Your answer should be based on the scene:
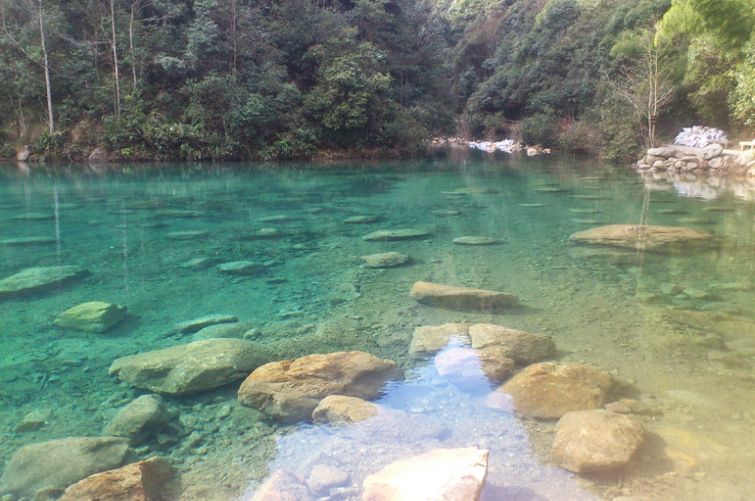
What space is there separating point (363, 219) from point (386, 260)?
333 centimetres

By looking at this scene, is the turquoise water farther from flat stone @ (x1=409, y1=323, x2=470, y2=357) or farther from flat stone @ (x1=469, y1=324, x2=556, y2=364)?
flat stone @ (x1=469, y1=324, x2=556, y2=364)

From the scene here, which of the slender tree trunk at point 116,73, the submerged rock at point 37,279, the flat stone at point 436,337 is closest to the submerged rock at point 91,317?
the submerged rock at point 37,279

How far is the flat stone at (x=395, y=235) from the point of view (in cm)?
808

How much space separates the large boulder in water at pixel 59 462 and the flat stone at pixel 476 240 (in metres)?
5.55

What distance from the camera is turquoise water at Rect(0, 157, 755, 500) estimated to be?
9.02ft

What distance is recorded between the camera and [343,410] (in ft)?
10.2

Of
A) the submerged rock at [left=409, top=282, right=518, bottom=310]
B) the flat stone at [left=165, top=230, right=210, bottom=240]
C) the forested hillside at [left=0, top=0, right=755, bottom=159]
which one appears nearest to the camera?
the submerged rock at [left=409, top=282, right=518, bottom=310]

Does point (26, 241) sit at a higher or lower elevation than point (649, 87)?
lower

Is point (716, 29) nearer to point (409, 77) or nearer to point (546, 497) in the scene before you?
point (546, 497)

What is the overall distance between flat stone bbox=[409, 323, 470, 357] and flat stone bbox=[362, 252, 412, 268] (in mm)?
2120

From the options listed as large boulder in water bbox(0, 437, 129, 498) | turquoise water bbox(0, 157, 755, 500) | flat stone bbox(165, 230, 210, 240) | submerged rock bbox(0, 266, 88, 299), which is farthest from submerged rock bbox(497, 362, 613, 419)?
flat stone bbox(165, 230, 210, 240)

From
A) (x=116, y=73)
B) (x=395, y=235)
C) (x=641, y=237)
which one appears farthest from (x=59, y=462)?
(x=116, y=73)

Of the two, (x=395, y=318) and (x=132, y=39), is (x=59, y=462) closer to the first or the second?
(x=395, y=318)

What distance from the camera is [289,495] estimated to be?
2453 mm
